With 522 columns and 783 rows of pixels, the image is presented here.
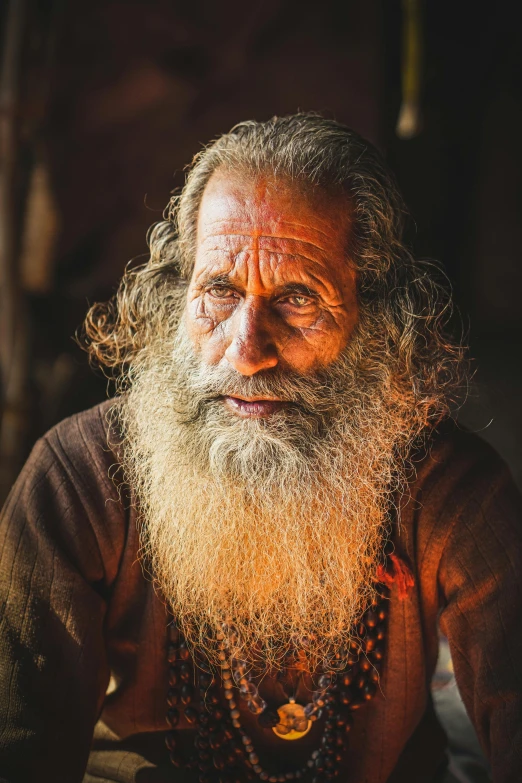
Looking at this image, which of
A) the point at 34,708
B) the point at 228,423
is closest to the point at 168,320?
the point at 228,423

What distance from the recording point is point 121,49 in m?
3.40

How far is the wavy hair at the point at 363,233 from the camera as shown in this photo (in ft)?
6.83

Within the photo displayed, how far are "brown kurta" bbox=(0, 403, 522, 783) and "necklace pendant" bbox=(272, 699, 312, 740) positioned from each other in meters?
0.09

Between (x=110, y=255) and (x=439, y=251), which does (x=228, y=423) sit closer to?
(x=110, y=255)

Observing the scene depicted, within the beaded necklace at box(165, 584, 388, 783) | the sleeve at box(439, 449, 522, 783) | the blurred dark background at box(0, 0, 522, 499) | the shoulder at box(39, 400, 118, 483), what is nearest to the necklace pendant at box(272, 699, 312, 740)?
the beaded necklace at box(165, 584, 388, 783)

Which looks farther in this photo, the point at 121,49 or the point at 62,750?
the point at 121,49

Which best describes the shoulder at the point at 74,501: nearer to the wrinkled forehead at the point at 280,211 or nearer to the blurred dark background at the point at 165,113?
the wrinkled forehead at the point at 280,211

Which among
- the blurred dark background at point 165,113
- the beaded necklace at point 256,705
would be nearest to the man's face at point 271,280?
the beaded necklace at point 256,705

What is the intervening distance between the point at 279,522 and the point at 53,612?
0.64m

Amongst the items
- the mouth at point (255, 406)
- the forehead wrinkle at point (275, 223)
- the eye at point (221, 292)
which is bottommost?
the mouth at point (255, 406)

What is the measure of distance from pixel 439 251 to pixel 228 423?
7.50ft

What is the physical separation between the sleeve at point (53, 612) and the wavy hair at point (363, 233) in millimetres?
468

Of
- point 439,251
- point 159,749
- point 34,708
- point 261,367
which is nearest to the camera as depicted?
point 34,708

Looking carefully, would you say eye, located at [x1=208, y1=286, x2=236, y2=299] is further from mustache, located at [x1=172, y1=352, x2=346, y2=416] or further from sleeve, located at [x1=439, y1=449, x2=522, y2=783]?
sleeve, located at [x1=439, y1=449, x2=522, y2=783]
